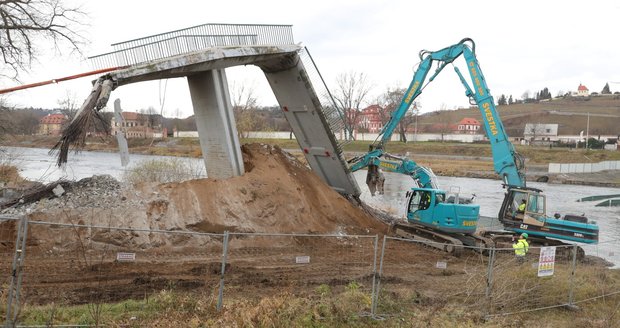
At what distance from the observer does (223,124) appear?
705 inches

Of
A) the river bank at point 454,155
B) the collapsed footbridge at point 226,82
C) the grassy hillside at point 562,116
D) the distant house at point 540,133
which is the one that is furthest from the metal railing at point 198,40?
the grassy hillside at point 562,116

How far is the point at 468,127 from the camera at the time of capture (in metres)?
152

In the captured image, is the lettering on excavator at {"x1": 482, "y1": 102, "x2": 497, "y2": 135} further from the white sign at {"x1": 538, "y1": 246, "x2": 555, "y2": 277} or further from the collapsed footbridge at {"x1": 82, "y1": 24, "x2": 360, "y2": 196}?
the white sign at {"x1": 538, "y1": 246, "x2": 555, "y2": 277}

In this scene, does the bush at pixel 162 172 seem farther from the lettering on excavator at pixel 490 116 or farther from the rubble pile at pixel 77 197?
the lettering on excavator at pixel 490 116

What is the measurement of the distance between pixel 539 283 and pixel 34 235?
11.2 m

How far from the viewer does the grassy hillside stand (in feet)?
470

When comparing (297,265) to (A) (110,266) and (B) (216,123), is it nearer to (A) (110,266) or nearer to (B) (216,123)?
(A) (110,266)

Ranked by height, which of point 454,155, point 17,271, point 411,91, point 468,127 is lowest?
point 454,155

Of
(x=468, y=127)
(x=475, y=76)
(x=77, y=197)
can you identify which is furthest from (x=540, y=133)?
(x=77, y=197)

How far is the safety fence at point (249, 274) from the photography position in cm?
1027

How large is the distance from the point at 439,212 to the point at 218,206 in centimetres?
739

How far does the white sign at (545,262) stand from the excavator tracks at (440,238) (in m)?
6.20

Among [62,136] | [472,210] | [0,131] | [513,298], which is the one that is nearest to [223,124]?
[62,136]

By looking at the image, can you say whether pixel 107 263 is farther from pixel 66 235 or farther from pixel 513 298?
pixel 513 298
